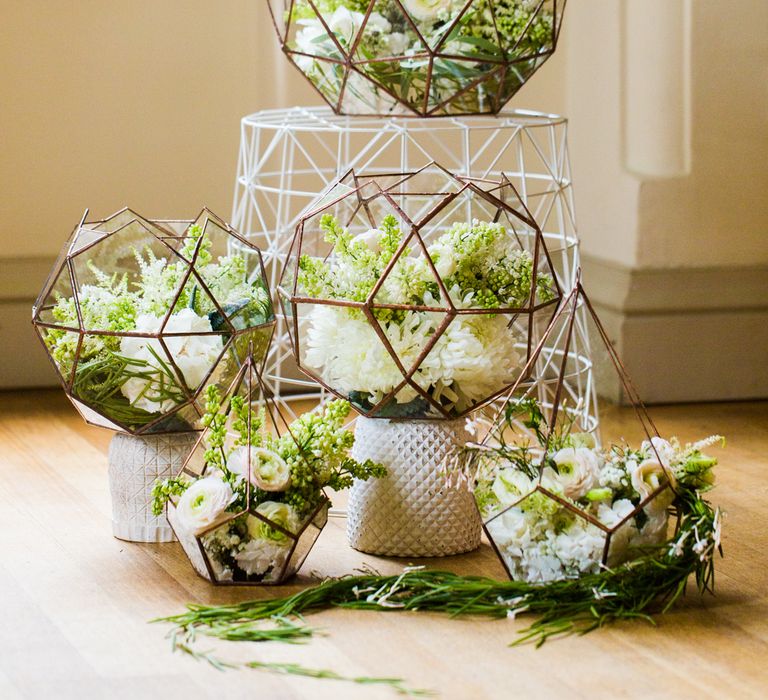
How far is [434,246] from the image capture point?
157 cm

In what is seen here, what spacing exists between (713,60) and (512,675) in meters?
1.58

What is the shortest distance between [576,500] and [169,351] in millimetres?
543

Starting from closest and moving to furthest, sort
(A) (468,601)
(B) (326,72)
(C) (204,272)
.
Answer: (A) (468,601)
(C) (204,272)
(B) (326,72)

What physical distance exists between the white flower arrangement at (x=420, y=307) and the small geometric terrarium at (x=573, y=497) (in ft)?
0.29

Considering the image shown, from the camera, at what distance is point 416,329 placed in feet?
5.13

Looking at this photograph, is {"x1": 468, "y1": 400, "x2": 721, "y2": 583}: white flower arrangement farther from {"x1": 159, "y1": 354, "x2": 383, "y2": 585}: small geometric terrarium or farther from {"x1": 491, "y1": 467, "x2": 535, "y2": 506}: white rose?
{"x1": 159, "y1": 354, "x2": 383, "y2": 585}: small geometric terrarium

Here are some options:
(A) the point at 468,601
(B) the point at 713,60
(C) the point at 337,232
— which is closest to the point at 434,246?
(C) the point at 337,232

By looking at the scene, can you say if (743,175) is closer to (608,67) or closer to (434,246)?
(608,67)

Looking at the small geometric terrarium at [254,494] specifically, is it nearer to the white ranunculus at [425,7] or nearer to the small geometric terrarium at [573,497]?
the small geometric terrarium at [573,497]

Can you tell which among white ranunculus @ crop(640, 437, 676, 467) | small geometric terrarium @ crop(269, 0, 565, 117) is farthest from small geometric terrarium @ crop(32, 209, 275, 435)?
white ranunculus @ crop(640, 437, 676, 467)

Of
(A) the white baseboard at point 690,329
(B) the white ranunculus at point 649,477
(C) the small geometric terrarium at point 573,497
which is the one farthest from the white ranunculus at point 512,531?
(A) the white baseboard at point 690,329

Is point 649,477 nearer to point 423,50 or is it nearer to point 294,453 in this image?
point 294,453

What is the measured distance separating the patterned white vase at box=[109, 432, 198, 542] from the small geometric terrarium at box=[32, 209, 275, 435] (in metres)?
0.02

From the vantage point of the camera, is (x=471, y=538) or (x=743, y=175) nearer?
(x=471, y=538)
